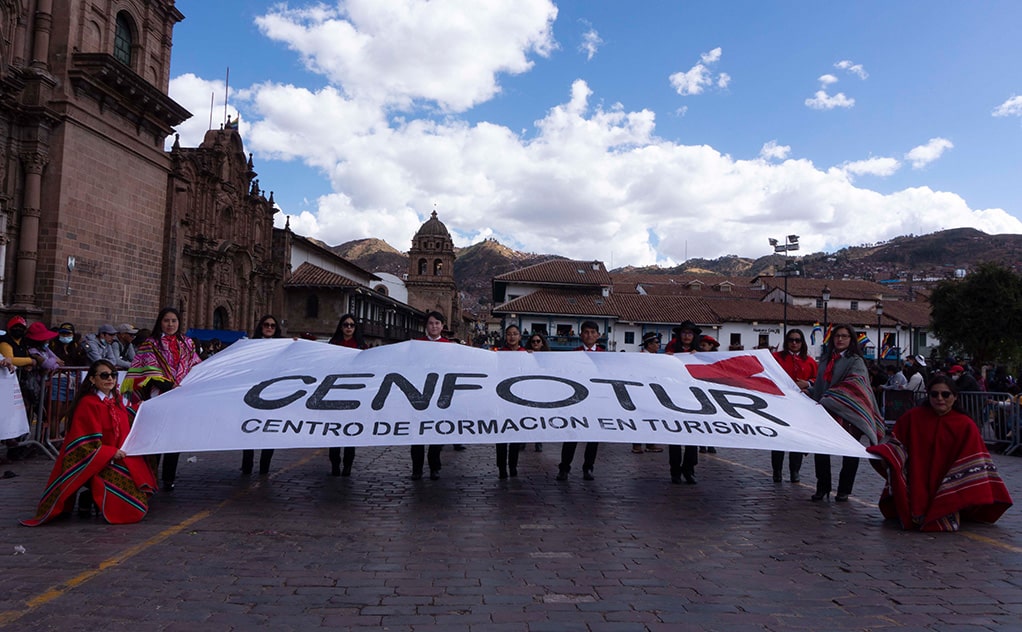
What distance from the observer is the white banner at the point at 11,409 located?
855cm

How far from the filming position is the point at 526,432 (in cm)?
676

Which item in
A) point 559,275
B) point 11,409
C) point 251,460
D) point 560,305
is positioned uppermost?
point 559,275

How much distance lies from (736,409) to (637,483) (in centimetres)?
184

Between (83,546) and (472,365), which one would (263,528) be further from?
(472,365)

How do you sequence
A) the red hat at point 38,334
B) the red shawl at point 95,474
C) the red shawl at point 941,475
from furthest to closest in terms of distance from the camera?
the red hat at point 38,334, the red shawl at point 941,475, the red shawl at point 95,474

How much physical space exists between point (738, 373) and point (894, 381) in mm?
12965

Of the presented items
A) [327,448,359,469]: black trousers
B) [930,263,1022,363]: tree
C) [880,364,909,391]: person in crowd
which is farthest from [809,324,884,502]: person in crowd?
[930,263,1022,363]: tree

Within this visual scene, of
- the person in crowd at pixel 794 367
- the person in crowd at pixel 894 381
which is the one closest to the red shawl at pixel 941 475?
the person in crowd at pixel 794 367

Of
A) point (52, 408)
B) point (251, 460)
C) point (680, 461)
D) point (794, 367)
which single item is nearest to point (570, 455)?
point (680, 461)

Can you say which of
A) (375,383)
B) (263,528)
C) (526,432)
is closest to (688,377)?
(526,432)

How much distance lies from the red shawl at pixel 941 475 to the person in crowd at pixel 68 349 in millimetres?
11503

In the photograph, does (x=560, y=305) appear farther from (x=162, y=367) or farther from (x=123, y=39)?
(x=162, y=367)

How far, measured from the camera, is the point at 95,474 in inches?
239

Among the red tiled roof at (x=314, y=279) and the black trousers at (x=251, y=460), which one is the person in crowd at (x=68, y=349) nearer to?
the black trousers at (x=251, y=460)
